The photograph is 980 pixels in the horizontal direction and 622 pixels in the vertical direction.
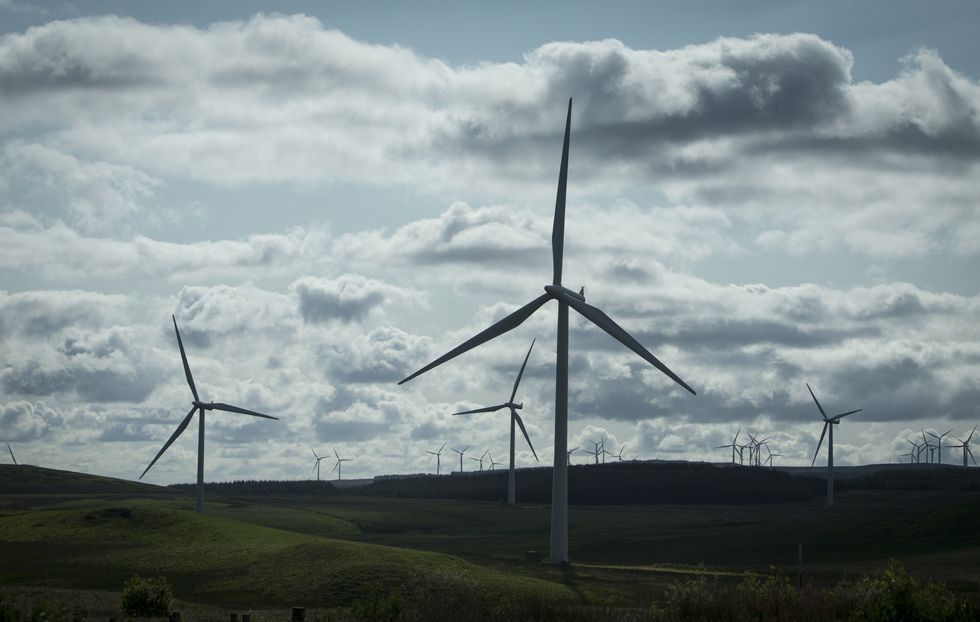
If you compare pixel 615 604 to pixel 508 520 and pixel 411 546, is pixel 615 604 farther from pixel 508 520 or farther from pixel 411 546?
pixel 508 520

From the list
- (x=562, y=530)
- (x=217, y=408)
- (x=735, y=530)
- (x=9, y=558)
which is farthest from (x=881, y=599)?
(x=217, y=408)

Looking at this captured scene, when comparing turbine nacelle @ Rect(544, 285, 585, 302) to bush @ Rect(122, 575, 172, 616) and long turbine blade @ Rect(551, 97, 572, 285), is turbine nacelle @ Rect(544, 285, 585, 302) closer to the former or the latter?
long turbine blade @ Rect(551, 97, 572, 285)

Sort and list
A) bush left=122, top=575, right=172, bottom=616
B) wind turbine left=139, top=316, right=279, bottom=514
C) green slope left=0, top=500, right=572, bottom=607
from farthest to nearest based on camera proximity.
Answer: wind turbine left=139, top=316, right=279, bottom=514, green slope left=0, top=500, right=572, bottom=607, bush left=122, top=575, right=172, bottom=616

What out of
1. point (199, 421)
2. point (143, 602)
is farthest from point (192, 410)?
point (143, 602)

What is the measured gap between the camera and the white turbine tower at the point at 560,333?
74.9m

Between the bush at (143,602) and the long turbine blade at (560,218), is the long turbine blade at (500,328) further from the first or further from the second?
the bush at (143,602)

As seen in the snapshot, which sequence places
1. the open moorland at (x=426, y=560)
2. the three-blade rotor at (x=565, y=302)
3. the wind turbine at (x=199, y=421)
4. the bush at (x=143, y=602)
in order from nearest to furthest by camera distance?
1. the bush at (x=143, y=602)
2. the open moorland at (x=426, y=560)
3. the three-blade rotor at (x=565, y=302)
4. the wind turbine at (x=199, y=421)

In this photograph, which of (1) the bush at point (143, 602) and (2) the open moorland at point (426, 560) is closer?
(1) the bush at point (143, 602)

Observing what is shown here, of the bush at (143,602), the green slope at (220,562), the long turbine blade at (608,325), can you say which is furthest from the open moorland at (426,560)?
the long turbine blade at (608,325)

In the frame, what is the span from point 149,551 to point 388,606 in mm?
47758

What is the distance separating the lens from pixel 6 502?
558 ft

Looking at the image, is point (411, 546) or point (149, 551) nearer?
point (149, 551)

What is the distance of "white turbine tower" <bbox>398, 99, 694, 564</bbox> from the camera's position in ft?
246

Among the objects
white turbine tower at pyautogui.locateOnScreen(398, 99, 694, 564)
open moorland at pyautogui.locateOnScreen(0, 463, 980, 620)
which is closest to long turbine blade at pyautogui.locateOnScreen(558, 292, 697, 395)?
white turbine tower at pyautogui.locateOnScreen(398, 99, 694, 564)
